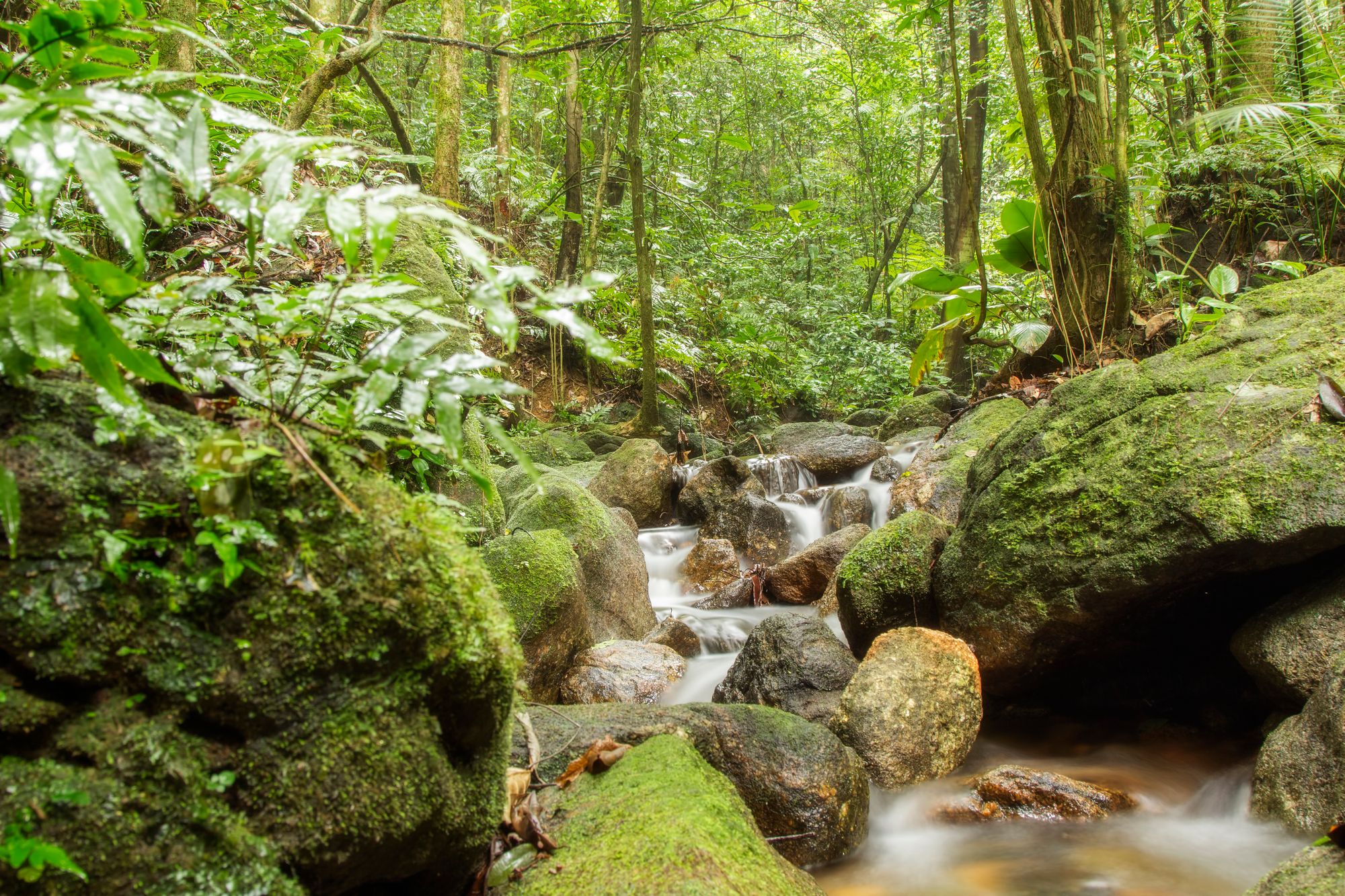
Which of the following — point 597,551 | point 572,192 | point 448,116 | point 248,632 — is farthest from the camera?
point 572,192

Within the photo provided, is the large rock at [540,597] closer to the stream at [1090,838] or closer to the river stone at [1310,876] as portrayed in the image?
the stream at [1090,838]

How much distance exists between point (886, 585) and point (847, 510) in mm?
3830

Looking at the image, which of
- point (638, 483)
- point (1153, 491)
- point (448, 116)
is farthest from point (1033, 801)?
point (448, 116)

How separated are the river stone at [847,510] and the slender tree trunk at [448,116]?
559 cm

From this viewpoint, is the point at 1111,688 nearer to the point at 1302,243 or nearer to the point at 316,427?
the point at 1302,243

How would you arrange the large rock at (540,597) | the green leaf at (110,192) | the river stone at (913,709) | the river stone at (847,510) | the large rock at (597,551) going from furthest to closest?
the river stone at (847,510), the large rock at (597,551), the large rock at (540,597), the river stone at (913,709), the green leaf at (110,192)

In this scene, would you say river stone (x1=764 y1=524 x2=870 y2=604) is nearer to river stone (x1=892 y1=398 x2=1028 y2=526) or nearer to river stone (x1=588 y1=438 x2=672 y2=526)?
river stone (x1=892 y1=398 x2=1028 y2=526)

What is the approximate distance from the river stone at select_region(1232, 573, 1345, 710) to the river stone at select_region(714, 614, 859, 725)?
6.50 ft

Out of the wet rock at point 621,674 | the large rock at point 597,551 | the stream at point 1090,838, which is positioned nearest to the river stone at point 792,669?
the wet rock at point 621,674

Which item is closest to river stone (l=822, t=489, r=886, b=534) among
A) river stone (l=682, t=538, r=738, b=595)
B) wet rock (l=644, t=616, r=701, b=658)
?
river stone (l=682, t=538, r=738, b=595)

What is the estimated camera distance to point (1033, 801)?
345 centimetres

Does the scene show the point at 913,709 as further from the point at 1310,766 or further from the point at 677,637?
the point at 677,637

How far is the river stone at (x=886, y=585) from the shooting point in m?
4.65

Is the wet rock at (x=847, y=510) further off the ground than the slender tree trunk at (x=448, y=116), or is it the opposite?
the slender tree trunk at (x=448, y=116)
